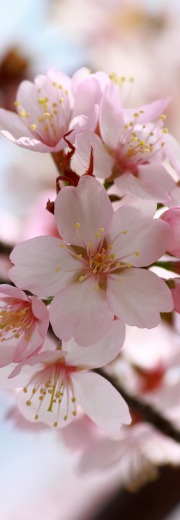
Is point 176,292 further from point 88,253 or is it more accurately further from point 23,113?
point 23,113

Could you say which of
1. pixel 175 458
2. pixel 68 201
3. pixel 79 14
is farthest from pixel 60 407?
pixel 79 14

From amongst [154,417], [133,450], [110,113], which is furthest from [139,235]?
[133,450]

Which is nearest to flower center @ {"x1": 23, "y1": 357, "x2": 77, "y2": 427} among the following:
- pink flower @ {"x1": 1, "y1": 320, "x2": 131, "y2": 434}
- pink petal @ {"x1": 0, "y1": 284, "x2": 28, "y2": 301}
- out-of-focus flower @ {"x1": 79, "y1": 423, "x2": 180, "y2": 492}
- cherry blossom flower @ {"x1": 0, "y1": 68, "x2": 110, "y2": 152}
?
pink flower @ {"x1": 1, "y1": 320, "x2": 131, "y2": 434}

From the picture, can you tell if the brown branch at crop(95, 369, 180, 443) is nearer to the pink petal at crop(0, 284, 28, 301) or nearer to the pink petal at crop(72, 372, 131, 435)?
the pink petal at crop(72, 372, 131, 435)

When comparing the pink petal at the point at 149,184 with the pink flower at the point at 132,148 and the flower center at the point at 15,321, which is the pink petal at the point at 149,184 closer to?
the pink flower at the point at 132,148

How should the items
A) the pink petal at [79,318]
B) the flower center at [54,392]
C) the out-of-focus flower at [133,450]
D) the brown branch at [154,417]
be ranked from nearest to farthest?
the pink petal at [79,318] → the flower center at [54,392] → the brown branch at [154,417] → the out-of-focus flower at [133,450]

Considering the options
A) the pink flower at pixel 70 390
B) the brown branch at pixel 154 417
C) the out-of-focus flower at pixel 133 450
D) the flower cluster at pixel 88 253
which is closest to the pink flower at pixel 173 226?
the flower cluster at pixel 88 253

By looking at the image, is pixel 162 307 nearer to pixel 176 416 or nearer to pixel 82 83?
pixel 82 83
